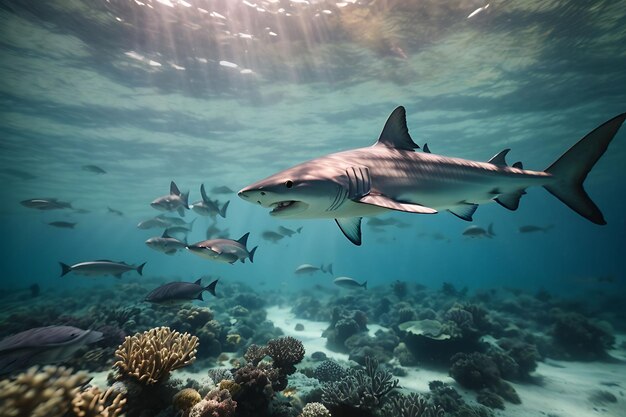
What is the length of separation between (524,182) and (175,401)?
6.49m

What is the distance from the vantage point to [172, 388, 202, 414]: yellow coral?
13.2 ft

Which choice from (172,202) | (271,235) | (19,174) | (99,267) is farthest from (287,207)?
(19,174)

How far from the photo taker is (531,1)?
37.4ft

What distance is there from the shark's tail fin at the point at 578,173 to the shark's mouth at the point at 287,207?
419 centimetres

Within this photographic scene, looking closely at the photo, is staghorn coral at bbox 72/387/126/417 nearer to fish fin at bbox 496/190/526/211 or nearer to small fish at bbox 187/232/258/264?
small fish at bbox 187/232/258/264

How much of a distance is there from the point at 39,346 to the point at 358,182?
466 cm

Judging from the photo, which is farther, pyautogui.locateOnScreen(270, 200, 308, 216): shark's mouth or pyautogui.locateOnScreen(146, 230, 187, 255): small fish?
pyautogui.locateOnScreen(146, 230, 187, 255): small fish

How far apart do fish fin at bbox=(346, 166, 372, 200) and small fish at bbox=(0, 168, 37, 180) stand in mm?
38157

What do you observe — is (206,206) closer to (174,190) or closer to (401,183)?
(174,190)

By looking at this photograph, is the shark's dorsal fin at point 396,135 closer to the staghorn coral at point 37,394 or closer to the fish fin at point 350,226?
the fish fin at point 350,226

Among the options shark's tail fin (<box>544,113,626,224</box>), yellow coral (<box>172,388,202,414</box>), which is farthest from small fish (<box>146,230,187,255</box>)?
shark's tail fin (<box>544,113,626,224</box>)

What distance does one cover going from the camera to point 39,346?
12.2ft

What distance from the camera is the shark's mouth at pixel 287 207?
3.04 m

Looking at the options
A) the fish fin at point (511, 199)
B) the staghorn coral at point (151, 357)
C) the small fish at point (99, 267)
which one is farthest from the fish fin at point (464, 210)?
the small fish at point (99, 267)
